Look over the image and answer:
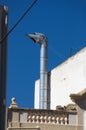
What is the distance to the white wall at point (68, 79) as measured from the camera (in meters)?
32.2

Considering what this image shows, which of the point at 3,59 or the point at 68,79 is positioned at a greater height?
the point at 3,59

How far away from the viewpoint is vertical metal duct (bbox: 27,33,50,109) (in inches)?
1350

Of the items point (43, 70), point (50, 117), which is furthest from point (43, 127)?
point (43, 70)

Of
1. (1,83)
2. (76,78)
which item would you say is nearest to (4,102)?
(1,83)

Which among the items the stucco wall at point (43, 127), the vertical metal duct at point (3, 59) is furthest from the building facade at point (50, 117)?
the vertical metal duct at point (3, 59)

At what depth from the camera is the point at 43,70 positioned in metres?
34.9

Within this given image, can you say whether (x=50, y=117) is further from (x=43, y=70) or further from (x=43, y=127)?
(x=43, y=70)

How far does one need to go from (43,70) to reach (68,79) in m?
1.78

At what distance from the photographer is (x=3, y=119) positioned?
27766 millimetres

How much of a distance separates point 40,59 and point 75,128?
12.2m

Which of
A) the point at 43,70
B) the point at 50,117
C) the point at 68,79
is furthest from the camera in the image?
the point at 43,70

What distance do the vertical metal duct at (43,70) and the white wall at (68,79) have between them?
28.8 inches

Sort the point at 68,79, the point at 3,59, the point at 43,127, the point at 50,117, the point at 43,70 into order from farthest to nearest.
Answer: the point at 43,70 < the point at 68,79 < the point at 3,59 < the point at 50,117 < the point at 43,127

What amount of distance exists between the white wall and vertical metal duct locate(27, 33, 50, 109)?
0.73 meters
